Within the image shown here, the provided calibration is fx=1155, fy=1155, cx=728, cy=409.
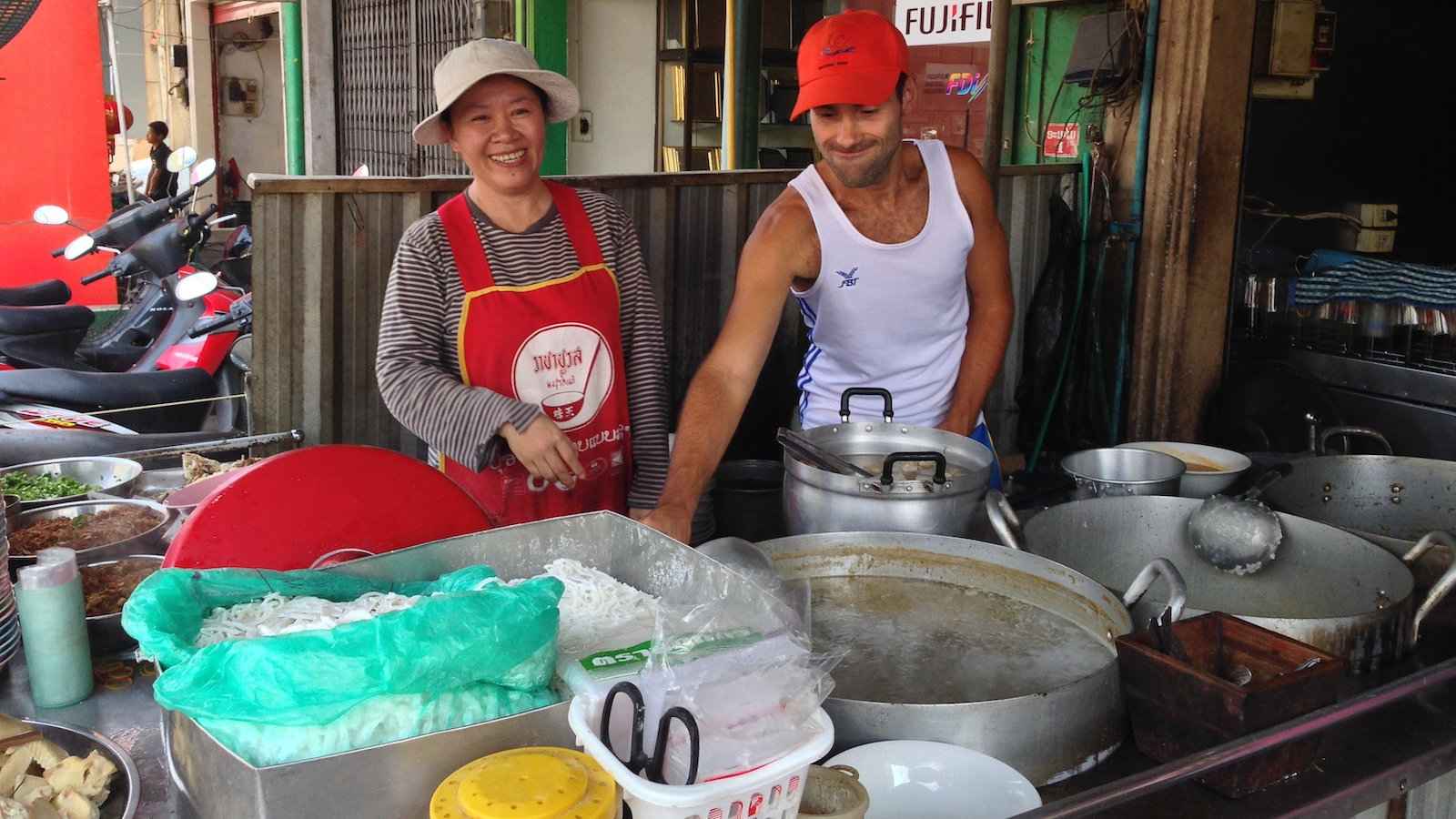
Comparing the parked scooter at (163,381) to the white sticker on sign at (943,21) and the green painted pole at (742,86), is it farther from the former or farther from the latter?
the white sticker on sign at (943,21)

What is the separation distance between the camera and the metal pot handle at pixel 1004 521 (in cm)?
178

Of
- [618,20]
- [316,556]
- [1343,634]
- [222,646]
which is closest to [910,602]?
[1343,634]

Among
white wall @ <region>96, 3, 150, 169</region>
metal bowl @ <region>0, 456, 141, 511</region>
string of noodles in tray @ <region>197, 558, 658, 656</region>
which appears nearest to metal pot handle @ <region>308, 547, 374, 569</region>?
string of noodles in tray @ <region>197, 558, 658, 656</region>

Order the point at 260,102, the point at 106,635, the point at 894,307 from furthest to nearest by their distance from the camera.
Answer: the point at 260,102 → the point at 894,307 → the point at 106,635

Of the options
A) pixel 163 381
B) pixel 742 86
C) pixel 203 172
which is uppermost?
pixel 742 86

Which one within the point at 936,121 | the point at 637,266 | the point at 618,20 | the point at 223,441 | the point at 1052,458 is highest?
the point at 618,20

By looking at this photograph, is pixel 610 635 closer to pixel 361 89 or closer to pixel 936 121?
pixel 936 121

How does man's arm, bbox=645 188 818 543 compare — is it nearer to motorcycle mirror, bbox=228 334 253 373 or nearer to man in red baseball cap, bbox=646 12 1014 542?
man in red baseball cap, bbox=646 12 1014 542

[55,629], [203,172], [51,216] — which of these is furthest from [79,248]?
[55,629]

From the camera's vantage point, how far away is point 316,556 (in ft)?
4.93

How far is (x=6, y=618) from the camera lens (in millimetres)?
1622

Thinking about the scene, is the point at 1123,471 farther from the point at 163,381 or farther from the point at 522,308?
the point at 163,381

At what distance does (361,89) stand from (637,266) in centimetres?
765

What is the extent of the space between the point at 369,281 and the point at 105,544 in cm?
158
